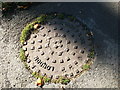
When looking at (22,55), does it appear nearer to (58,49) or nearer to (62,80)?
(58,49)

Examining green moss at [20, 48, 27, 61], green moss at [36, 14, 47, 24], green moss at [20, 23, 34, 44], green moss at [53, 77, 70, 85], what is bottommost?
green moss at [53, 77, 70, 85]

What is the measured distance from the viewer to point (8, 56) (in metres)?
3.86

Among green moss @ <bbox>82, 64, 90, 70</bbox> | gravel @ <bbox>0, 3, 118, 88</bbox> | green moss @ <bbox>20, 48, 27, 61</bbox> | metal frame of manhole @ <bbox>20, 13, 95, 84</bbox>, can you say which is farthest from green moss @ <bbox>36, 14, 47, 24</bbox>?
green moss @ <bbox>82, 64, 90, 70</bbox>

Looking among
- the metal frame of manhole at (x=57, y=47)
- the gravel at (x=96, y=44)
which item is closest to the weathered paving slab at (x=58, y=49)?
the metal frame of manhole at (x=57, y=47)

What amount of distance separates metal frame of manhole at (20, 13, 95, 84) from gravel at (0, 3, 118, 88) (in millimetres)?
104

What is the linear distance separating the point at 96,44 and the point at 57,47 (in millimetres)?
617

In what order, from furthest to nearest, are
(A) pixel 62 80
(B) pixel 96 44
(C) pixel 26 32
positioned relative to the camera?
(C) pixel 26 32, (B) pixel 96 44, (A) pixel 62 80

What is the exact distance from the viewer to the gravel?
3490mm

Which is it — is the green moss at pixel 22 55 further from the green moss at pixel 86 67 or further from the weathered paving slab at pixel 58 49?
the green moss at pixel 86 67

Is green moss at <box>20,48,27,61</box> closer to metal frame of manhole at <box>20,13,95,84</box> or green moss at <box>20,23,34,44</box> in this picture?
metal frame of manhole at <box>20,13,95,84</box>

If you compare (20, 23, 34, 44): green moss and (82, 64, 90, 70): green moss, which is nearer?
(82, 64, 90, 70): green moss

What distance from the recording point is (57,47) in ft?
12.6

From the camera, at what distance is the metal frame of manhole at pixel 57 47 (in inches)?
142

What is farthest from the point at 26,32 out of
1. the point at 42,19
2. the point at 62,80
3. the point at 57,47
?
the point at 62,80
